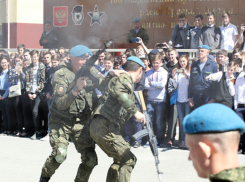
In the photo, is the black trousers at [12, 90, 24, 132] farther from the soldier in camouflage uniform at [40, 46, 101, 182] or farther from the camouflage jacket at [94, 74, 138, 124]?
the camouflage jacket at [94, 74, 138, 124]

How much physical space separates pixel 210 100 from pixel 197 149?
16.9 feet

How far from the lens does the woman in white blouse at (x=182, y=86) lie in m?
6.88

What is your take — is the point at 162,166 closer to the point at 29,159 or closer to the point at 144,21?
the point at 29,159

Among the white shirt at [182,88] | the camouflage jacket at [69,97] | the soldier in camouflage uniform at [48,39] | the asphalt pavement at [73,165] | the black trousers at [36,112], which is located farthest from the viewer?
the soldier in camouflage uniform at [48,39]

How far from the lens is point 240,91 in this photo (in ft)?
21.0

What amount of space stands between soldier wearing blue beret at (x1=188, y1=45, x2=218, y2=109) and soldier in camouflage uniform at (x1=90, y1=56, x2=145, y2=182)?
2.88 m

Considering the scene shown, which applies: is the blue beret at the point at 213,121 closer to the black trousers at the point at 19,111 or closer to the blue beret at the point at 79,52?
the blue beret at the point at 79,52

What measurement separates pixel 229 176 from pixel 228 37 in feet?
21.4

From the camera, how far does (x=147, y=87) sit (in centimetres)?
708

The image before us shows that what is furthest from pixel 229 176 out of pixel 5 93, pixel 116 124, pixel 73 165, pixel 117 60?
pixel 5 93

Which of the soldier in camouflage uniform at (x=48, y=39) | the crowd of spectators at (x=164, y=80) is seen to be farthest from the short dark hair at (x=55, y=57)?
the soldier in camouflage uniform at (x=48, y=39)

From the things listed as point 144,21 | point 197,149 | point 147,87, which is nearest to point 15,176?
point 147,87

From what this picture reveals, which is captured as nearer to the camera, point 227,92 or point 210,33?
point 227,92

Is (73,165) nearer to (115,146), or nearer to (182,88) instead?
(115,146)
